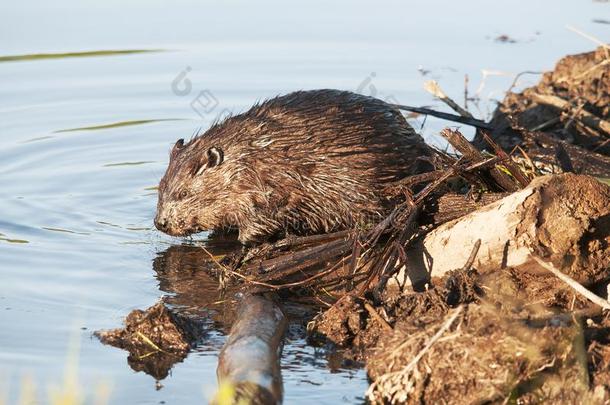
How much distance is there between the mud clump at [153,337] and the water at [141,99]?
9 centimetres

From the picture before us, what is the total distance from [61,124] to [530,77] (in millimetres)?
4798

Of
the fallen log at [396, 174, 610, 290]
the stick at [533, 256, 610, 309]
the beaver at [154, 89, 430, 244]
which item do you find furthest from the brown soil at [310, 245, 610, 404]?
the beaver at [154, 89, 430, 244]

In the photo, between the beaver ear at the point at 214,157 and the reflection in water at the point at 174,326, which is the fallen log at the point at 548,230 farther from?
the beaver ear at the point at 214,157

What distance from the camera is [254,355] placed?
5.92m

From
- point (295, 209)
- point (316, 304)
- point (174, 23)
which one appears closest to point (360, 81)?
point (174, 23)

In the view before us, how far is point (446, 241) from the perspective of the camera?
6.83 metres

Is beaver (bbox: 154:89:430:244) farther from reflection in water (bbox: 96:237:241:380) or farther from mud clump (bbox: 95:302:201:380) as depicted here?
mud clump (bbox: 95:302:201:380)

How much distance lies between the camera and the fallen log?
251 inches

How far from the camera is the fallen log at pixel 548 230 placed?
638cm

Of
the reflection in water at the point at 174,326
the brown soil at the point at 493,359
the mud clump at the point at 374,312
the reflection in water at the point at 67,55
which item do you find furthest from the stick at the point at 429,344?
the reflection in water at the point at 67,55

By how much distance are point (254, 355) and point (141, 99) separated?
262 inches

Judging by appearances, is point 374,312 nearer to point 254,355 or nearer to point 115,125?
point 254,355

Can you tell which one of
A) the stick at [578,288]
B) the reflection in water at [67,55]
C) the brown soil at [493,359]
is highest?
the reflection in water at [67,55]

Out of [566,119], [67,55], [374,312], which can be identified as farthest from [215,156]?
[67,55]
